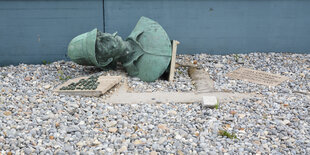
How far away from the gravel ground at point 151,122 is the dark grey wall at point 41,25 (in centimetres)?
111

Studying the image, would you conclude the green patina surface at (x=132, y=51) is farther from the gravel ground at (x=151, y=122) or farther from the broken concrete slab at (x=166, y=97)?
the broken concrete slab at (x=166, y=97)

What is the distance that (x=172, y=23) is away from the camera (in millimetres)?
6539

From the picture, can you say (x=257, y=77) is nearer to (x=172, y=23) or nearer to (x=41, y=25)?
(x=172, y=23)

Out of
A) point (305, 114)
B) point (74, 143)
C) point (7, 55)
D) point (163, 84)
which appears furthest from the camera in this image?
point (7, 55)

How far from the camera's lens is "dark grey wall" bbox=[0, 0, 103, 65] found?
618 cm

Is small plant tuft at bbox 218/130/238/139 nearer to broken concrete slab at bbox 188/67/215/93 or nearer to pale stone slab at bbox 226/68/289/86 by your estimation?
broken concrete slab at bbox 188/67/215/93

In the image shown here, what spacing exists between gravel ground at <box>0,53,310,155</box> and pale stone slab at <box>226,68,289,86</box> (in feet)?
0.71

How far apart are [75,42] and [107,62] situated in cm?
59

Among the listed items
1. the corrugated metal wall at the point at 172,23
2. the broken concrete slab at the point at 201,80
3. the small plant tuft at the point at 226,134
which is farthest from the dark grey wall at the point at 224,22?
the small plant tuft at the point at 226,134

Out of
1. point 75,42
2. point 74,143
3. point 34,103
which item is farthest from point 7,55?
point 74,143

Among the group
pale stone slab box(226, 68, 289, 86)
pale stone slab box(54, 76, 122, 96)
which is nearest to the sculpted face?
pale stone slab box(54, 76, 122, 96)

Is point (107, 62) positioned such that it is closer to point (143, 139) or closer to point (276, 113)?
point (143, 139)

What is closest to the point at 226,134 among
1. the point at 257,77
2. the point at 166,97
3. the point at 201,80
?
the point at 166,97

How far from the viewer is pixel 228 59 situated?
21.7 ft
